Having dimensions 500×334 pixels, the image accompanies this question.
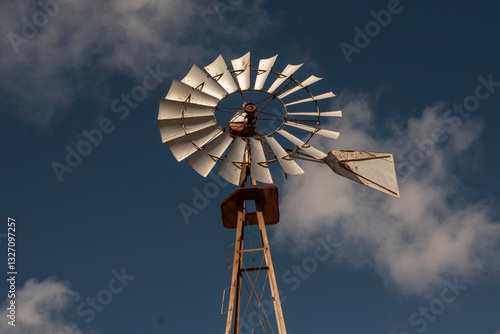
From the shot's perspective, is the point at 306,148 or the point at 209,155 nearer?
the point at 209,155

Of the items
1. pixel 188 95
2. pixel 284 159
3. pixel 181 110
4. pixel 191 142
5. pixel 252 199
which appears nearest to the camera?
pixel 284 159

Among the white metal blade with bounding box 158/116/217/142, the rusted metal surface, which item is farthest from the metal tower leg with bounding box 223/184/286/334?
the white metal blade with bounding box 158/116/217/142

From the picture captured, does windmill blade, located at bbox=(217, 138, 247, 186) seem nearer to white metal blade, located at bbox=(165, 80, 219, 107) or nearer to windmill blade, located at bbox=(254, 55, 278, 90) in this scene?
white metal blade, located at bbox=(165, 80, 219, 107)

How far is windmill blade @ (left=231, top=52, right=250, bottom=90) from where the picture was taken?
934cm

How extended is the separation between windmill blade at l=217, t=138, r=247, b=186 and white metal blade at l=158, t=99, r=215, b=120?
0.78 meters

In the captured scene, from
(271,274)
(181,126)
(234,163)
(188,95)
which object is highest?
(188,95)

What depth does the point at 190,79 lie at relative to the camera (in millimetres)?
9203

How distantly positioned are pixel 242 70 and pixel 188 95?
4.23ft

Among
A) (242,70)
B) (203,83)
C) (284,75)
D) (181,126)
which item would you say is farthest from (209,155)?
(284,75)

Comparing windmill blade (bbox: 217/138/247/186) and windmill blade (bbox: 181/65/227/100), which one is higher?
windmill blade (bbox: 181/65/227/100)

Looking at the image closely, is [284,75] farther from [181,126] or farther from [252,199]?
[252,199]

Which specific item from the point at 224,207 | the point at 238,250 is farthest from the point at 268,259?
the point at 224,207

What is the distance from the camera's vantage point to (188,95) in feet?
29.3

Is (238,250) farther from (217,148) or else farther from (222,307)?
(217,148)
